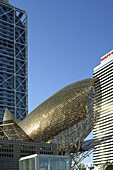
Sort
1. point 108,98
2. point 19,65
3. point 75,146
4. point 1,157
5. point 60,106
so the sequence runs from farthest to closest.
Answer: point 19,65, point 108,98, point 75,146, point 60,106, point 1,157

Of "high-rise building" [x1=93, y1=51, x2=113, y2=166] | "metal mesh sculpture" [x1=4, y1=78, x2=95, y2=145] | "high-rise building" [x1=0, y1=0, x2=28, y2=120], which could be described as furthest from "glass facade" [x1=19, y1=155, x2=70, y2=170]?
"high-rise building" [x1=0, y1=0, x2=28, y2=120]

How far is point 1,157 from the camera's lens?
5303 centimetres

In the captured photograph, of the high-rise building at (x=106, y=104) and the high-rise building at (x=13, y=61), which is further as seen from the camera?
the high-rise building at (x=13, y=61)

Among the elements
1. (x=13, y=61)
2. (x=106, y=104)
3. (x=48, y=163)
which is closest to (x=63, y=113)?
(x=48, y=163)

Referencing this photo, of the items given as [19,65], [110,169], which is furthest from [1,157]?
[19,65]

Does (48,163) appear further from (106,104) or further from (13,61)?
(13,61)

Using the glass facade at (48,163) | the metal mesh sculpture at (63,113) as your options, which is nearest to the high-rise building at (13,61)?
the metal mesh sculpture at (63,113)

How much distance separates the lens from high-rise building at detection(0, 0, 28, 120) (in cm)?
13662

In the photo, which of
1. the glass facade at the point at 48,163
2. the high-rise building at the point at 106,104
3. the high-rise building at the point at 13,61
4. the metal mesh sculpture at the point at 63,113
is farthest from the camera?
the high-rise building at the point at 13,61

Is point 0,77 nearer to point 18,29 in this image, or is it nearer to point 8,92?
point 8,92

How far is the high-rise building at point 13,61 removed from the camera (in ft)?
448

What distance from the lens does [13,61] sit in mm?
144625

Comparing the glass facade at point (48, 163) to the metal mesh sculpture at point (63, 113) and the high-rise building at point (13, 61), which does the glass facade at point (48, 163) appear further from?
the high-rise building at point (13, 61)

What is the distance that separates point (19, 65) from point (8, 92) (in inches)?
672
